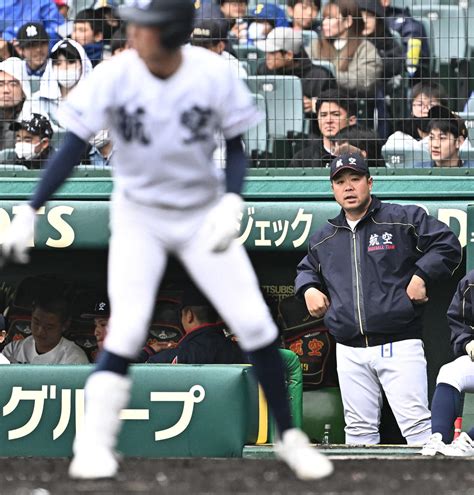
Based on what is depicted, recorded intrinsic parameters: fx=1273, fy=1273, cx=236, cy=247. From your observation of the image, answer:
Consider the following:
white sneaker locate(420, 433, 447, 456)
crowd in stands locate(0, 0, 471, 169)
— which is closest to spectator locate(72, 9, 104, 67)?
crowd in stands locate(0, 0, 471, 169)

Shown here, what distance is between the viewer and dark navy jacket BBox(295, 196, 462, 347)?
22.7 feet

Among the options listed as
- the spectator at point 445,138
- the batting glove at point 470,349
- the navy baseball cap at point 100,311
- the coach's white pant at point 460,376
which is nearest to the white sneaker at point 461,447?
the coach's white pant at point 460,376

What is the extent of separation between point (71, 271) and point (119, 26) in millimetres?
1619

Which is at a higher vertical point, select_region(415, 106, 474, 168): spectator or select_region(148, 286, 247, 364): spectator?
→ select_region(415, 106, 474, 168): spectator

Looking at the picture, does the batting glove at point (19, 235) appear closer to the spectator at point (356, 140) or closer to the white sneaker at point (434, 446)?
the white sneaker at point (434, 446)

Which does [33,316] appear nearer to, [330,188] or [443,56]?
[330,188]

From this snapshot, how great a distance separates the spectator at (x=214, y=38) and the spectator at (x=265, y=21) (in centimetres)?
20

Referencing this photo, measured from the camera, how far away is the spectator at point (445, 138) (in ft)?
25.2

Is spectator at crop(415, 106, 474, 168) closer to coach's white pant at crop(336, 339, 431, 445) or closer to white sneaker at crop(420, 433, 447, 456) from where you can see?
coach's white pant at crop(336, 339, 431, 445)

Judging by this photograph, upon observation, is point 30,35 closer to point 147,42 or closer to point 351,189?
point 351,189

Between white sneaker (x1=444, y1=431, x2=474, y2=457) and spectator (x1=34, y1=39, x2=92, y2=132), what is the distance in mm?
3213

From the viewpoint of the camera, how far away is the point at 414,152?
7859 millimetres

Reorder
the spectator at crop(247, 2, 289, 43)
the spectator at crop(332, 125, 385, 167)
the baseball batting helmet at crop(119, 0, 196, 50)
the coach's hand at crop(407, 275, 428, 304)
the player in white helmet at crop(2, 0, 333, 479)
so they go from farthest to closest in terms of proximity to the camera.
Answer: the spectator at crop(247, 2, 289, 43), the spectator at crop(332, 125, 385, 167), the coach's hand at crop(407, 275, 428, 304), the player in white helmet at crop(2, 0, 333, 479), the baseball batting helmet at crop(119, 0, 196, 50)

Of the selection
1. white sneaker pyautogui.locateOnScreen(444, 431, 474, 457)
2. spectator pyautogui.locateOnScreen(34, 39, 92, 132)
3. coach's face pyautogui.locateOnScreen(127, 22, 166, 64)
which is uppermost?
spectator pyautogui.locateOnScreen(34, 39, 92, 132)
